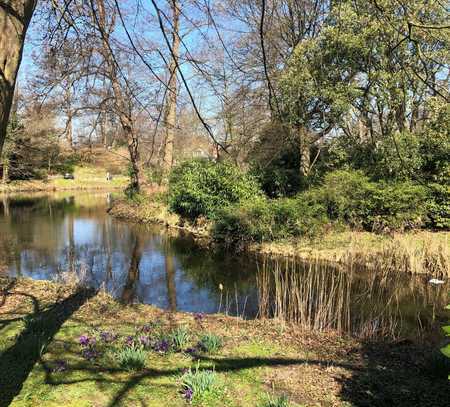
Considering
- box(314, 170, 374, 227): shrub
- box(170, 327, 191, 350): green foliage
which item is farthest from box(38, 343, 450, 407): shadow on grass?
box(314, 170, 374, 227): shrub

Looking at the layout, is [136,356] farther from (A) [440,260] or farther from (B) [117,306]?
(A) [440,260]

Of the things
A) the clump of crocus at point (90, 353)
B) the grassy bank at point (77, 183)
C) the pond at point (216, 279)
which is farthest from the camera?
the grassy bank at point (77, 183)

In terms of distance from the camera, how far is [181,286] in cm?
931

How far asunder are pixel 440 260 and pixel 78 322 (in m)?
8.01

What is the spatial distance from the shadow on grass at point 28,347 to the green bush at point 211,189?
9.09 meters

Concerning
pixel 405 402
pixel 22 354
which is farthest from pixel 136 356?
pixel 405 402

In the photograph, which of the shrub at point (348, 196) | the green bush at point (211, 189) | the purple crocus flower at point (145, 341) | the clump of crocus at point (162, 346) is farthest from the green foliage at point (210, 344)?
the green bush at point (211, 189)

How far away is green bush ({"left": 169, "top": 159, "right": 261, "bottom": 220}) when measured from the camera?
48.4 ft

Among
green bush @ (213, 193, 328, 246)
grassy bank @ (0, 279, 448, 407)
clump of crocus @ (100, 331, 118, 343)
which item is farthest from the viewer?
green bush @ (213, 193, 328, 246)

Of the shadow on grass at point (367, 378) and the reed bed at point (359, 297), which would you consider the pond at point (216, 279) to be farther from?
the shadow on grass at point (367, 378)

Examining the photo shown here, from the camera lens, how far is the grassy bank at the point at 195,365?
3451 millimetres

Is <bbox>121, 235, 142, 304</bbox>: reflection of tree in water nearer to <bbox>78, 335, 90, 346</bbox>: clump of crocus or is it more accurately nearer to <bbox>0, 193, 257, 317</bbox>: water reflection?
<bbox>0, 193, 257, 317</bbox>: water reflection

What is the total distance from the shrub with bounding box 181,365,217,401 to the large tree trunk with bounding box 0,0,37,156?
2.46 meters

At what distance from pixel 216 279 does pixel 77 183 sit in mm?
31675
